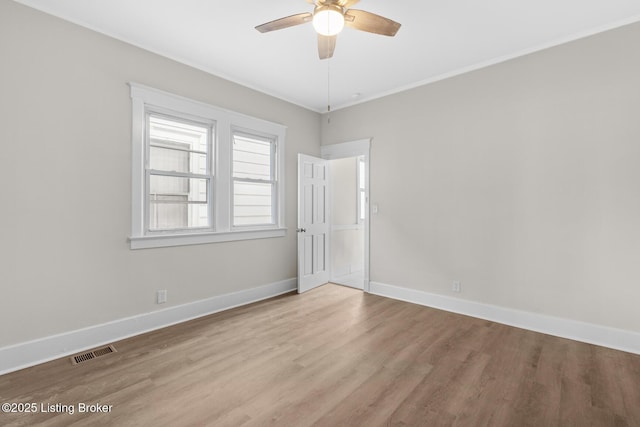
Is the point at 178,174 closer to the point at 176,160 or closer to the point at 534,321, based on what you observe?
the point at 176,160

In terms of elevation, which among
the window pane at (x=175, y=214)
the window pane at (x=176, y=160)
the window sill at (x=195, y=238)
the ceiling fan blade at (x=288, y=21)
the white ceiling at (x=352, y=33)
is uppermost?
the white ceiling at (x=352, y=33)

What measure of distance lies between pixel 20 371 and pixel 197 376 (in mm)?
1430

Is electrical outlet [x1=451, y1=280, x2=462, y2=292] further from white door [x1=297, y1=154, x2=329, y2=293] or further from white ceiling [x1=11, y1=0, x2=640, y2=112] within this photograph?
white ceiling [x1=11, y1=0, x2=640, y2=112]

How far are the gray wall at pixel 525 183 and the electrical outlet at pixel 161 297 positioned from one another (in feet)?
9.31

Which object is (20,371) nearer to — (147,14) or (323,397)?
(323,397)

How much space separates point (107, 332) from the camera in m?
2.87

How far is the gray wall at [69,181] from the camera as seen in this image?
2.40 metres

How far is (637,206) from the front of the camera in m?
2.67

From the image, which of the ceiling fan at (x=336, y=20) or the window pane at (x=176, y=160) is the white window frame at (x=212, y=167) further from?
the ceiling fan at (x=336, y=20)

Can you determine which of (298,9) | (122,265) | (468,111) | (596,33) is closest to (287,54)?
(298,9)

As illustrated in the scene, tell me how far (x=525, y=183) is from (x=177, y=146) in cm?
391

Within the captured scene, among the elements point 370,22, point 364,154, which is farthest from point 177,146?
point 364,154

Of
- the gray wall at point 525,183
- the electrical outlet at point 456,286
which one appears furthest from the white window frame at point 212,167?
the electrical outlet at point 456,286

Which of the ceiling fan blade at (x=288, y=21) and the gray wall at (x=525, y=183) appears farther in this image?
the gray wall at (x=525, y=183)
